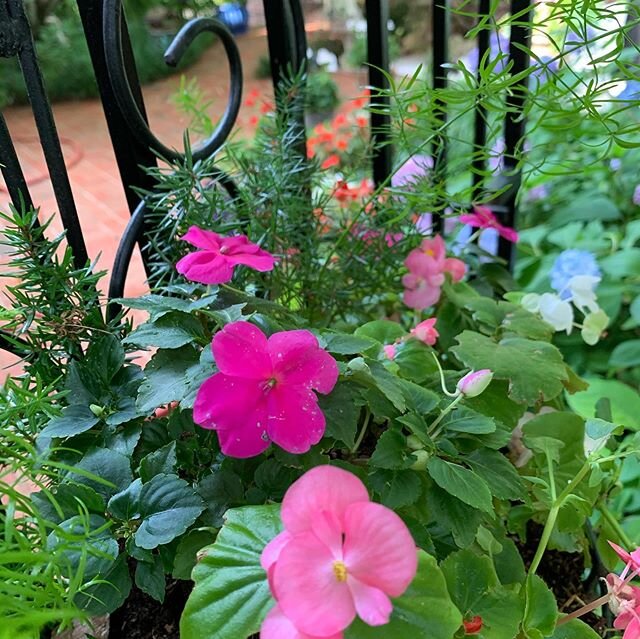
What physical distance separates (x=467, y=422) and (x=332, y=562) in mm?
186

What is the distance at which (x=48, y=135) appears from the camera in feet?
1.60

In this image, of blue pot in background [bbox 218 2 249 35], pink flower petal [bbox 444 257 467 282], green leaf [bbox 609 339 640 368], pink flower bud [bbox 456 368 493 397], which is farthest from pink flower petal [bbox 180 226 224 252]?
blue pot in background [bbox 218 2 249 35]

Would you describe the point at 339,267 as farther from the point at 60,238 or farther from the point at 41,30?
the point at 41,30

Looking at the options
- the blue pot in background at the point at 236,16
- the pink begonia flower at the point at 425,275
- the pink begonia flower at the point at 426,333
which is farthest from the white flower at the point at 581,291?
the blue pot in background at the point at 236,16

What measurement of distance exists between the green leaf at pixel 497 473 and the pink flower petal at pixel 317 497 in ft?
0.53

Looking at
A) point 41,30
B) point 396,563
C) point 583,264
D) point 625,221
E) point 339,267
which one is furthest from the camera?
point 41,30

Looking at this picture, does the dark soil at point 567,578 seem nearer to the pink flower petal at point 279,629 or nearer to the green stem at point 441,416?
the green stem at point 441,416

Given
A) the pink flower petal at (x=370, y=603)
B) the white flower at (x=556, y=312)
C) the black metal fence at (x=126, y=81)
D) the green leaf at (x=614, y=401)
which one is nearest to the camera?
the pink flower petal at (x=370, y=603)

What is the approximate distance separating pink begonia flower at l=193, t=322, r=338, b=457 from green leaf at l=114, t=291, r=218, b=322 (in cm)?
7

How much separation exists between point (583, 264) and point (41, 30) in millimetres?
4662

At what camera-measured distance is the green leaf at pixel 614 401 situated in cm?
92

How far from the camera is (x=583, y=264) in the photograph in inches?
38.9

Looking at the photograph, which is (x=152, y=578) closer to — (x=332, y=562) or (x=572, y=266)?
(x=332, y=562)

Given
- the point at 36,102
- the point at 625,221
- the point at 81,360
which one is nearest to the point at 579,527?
the point at 81,360
